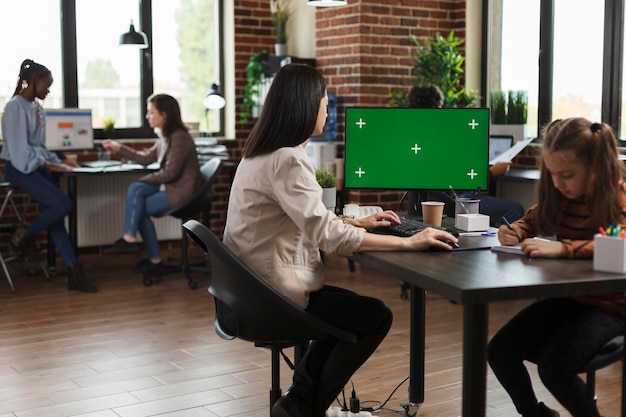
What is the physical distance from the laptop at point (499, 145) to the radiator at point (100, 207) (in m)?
2.56

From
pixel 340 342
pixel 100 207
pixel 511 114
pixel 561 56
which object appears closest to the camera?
pixel 340 342

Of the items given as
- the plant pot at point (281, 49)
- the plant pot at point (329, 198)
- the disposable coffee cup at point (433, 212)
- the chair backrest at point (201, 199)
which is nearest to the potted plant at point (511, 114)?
the plant pot at point (281, 49)

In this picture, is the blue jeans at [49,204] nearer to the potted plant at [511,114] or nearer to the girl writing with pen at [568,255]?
the potted plant at [511,114]

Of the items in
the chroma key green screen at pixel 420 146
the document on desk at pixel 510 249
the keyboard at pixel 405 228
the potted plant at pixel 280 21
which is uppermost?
the potted plant at pixel 280 21

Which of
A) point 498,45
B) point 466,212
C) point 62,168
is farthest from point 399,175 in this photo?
point 498,45

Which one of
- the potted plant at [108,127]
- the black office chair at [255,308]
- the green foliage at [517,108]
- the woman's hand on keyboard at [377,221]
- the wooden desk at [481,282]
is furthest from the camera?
the potted plant at [108,127]

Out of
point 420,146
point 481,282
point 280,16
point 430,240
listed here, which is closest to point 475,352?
point 481,282

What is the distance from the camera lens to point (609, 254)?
2311 mm

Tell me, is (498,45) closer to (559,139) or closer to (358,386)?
(358,386)

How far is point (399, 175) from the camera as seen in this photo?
11.7 feet

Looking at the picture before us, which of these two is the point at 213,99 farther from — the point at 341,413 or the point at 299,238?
the point at 299,238

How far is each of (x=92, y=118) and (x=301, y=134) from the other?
415 cm

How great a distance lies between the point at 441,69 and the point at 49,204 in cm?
276

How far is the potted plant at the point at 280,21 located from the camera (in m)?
7.01
